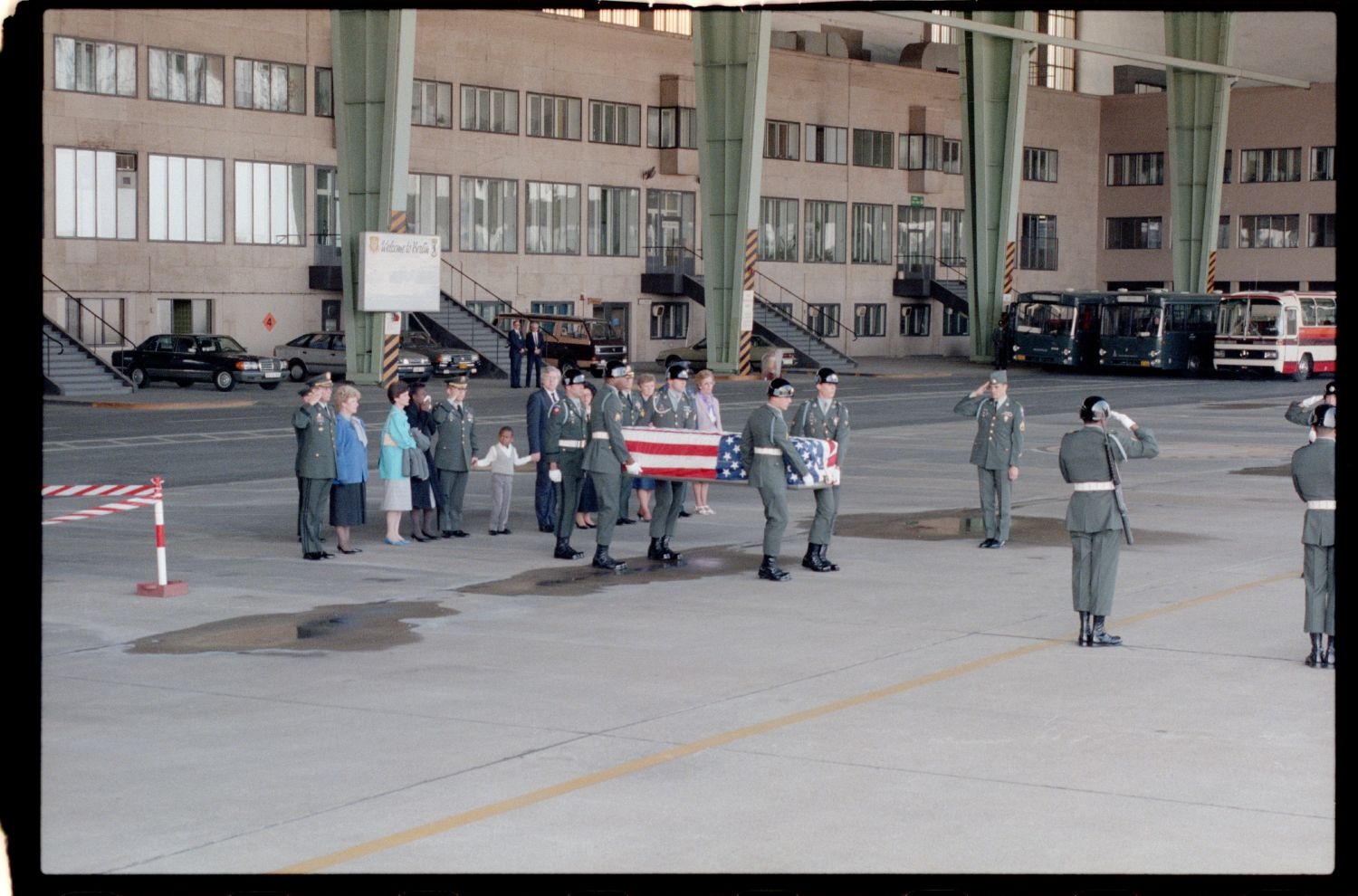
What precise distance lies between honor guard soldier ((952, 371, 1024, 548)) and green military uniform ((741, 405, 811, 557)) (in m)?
→ 3.22

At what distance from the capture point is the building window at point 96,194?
5541 cm

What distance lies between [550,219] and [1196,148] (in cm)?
2644

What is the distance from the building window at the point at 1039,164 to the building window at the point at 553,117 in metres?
28.2

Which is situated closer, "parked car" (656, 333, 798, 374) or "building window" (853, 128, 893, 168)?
"parked car" (656, 333, 798, 374)

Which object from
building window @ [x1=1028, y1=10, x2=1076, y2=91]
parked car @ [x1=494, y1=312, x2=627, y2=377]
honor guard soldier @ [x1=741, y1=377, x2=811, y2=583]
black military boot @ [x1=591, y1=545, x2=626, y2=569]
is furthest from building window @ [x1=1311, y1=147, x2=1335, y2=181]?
black military boot @ [x1=591, y1=545, x2=626, y2=569]

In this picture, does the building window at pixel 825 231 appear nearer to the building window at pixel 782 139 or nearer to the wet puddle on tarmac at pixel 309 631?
the building window at pixel 782 139

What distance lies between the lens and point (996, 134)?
6806 cm

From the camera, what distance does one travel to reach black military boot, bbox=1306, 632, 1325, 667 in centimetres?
1241

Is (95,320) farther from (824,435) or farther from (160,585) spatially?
(160,585)

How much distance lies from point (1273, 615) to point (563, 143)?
57.7 m

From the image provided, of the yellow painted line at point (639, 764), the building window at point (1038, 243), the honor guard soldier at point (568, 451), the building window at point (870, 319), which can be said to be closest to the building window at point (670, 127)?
the building window at point (870, 319)

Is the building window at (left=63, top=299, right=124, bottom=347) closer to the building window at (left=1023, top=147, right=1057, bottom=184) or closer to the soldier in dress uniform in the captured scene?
the soldier in dress uniform
